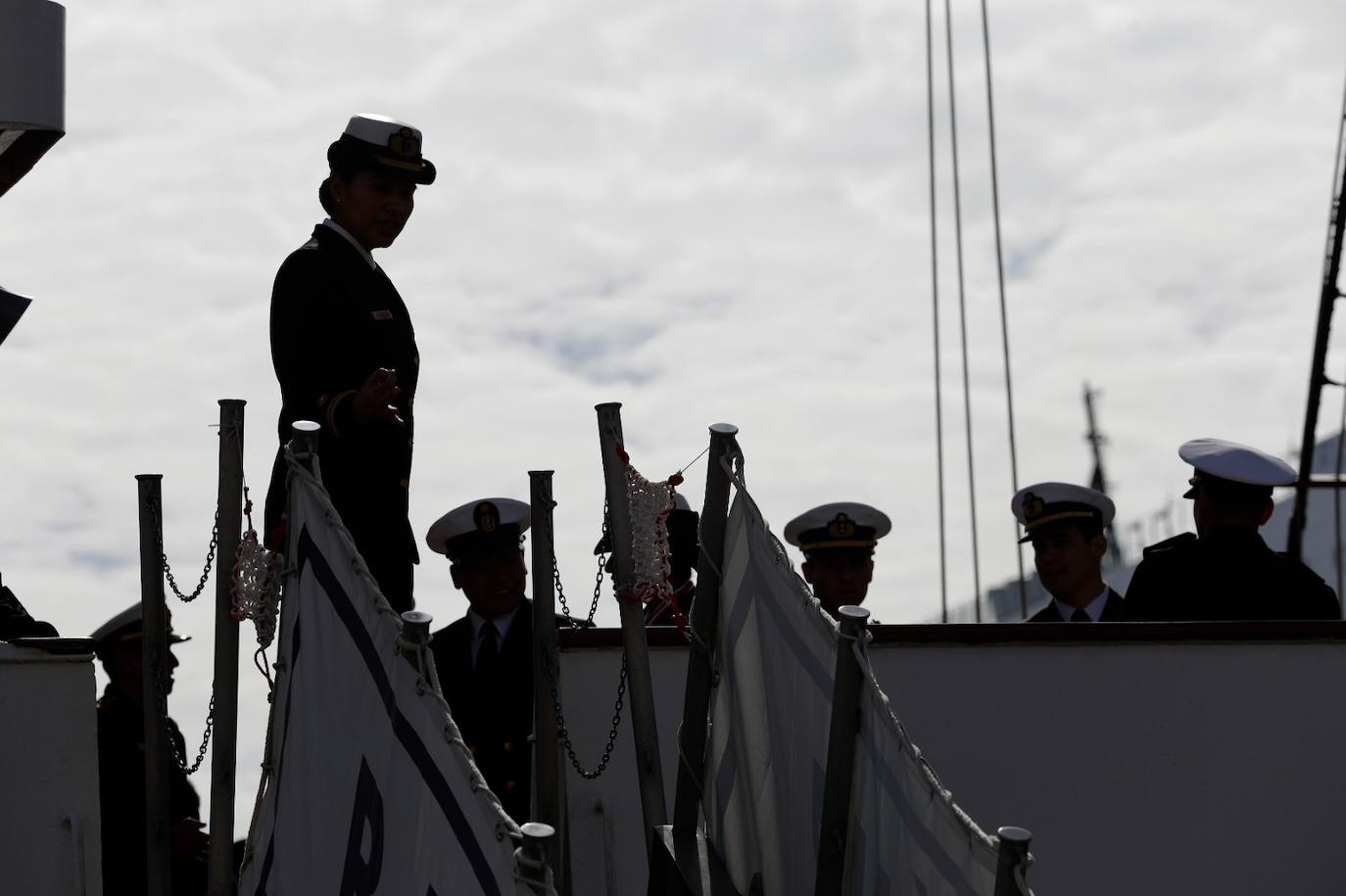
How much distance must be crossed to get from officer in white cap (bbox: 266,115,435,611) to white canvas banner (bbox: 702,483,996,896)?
1.05 metres

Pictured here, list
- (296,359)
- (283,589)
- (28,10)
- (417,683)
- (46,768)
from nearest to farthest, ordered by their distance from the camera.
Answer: (417,683), (283,589), (296,359), (46,768), (28,10)

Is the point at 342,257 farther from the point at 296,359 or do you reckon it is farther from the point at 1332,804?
the point at 1332,804

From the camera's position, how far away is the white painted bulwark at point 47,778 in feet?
18.8

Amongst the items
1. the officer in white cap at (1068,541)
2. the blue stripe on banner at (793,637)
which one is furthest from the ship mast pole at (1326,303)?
the blue stripe on banner at (793,637)

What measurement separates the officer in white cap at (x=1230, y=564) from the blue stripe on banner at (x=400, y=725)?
9.34 feet

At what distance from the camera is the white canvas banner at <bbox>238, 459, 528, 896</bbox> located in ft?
11.2

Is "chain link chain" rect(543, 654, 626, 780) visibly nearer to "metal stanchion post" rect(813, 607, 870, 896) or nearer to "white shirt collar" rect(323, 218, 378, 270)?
"white shirt collar" rect(323, 218, 378, 270)

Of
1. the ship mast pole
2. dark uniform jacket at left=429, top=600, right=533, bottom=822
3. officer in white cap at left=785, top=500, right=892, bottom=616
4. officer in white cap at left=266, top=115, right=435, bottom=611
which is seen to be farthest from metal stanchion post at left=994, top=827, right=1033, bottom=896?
the ship mast pole

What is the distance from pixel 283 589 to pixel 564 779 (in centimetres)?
111

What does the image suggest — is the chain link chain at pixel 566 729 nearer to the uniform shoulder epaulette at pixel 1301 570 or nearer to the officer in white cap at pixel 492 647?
the officer in white cap at pixel 492 647

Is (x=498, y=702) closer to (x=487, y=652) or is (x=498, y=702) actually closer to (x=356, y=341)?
(x=487, y=652)

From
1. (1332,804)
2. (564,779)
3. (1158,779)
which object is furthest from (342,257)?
(1332,804)

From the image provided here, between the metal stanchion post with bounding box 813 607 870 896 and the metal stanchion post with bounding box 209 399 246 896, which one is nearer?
the metal stanchion post with bounding box 813 607 870 896

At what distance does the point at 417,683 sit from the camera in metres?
3.70
